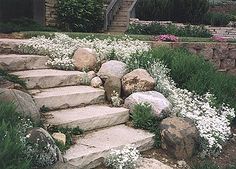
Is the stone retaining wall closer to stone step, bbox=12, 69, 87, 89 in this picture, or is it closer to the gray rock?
stone step, bbox=12, 69, 87, 89

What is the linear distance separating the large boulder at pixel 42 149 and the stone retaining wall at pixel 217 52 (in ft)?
17.5

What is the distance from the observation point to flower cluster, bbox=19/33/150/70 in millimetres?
7302

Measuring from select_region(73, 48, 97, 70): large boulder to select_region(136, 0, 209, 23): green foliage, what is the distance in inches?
261

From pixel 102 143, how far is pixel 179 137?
107 centimetres

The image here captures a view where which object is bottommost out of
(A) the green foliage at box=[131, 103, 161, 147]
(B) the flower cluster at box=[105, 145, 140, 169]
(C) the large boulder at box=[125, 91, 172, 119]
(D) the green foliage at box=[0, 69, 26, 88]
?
(B) the flower cluster at box=[105, 145, 140, 169]

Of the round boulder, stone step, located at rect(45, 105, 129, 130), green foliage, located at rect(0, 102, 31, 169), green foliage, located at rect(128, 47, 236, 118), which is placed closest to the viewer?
green foliage, located at rect(0, 102, 31, 169)

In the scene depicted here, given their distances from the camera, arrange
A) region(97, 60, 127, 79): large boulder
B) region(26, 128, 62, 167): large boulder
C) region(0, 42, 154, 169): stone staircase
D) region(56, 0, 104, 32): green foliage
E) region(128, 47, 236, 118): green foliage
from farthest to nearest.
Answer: region(56, 0, 104, 32): green foliage, region(128, 47, 236, 118): green foliage, region(97, 60, 127, 79): large boulder, region(0, 42, 154, 169): stone staircase, region(26, 128, 62, 167): large boulder

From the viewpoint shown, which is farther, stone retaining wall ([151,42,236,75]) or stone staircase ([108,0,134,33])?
stone staircase ([108,0,134,33])

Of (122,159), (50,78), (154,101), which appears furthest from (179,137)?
(50,78)

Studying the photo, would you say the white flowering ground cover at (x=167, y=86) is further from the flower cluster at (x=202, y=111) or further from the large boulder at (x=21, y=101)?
the large boulder at (x=21, y=101)

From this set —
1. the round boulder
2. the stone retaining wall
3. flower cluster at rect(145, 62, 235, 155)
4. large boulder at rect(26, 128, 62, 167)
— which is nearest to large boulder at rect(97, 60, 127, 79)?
the round boulder

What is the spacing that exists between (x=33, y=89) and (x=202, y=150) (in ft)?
8.61

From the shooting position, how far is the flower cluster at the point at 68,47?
730 centimetres

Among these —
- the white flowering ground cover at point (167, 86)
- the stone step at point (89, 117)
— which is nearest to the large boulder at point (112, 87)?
the stone step at point (89, 117)
